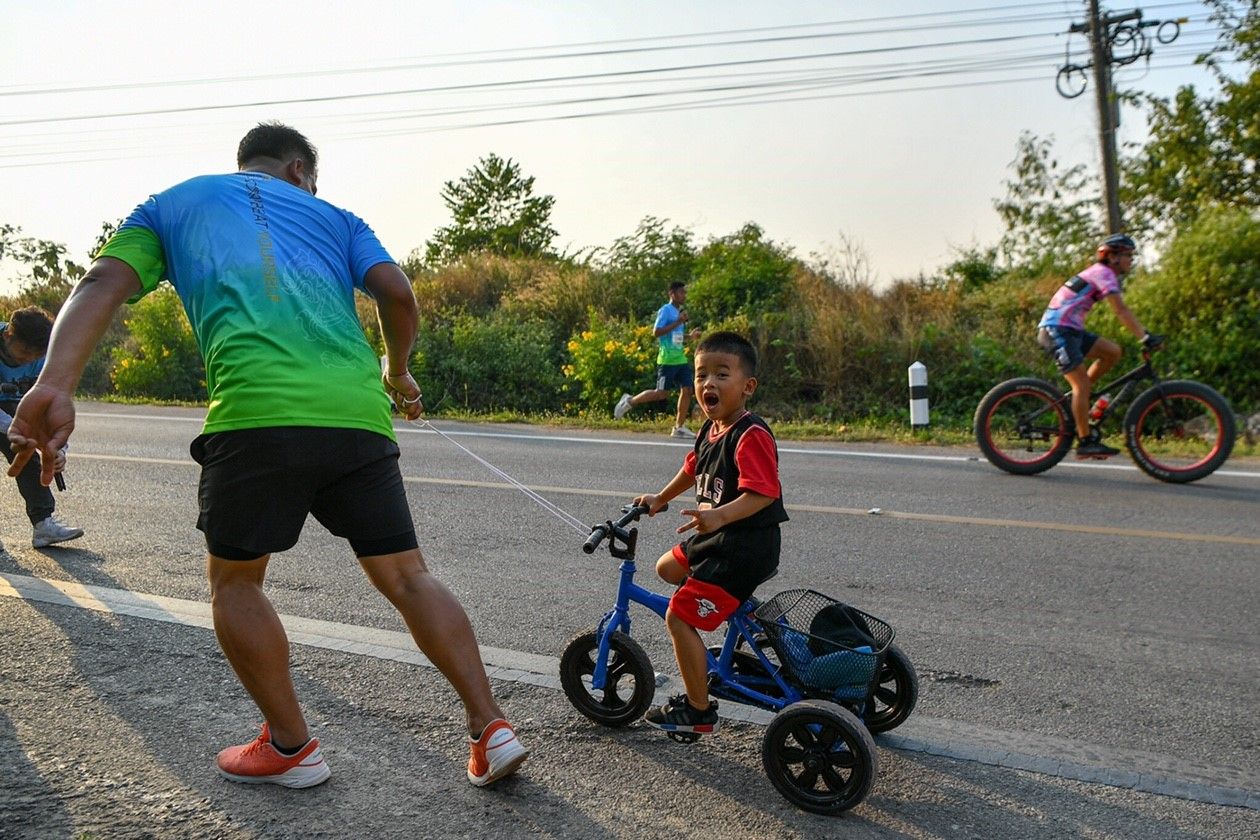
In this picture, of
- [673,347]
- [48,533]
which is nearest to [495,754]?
[48,533]

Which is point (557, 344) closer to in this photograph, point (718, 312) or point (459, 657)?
point (718, 312)

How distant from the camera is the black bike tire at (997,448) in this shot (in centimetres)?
998

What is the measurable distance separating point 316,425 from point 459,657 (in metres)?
0.82

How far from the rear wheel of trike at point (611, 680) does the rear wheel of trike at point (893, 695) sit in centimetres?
77

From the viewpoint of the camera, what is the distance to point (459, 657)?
139 inches

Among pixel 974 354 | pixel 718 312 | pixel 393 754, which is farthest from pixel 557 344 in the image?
pixel 393 754

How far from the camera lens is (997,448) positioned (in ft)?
33.5

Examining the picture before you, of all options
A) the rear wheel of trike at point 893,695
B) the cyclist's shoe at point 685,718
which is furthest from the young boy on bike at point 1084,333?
the cyclist's shoe at point 685,718

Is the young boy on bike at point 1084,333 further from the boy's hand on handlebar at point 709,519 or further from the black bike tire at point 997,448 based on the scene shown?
the boy's hand on handlebar at point 709,519

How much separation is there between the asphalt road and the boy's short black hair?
1.30 m

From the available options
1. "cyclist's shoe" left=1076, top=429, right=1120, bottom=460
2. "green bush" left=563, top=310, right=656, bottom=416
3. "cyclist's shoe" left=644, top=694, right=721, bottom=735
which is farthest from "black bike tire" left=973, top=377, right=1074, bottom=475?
"green bush" left=563, top=310, right=656, bottom=416

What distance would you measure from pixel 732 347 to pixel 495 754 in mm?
1481

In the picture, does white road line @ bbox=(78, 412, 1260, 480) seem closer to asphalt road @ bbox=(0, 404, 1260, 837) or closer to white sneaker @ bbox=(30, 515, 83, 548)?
asphalt road @ bbox=(0, 404, 1260, 837)

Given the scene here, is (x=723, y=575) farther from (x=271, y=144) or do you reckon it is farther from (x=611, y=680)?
(x=271, y=144)
